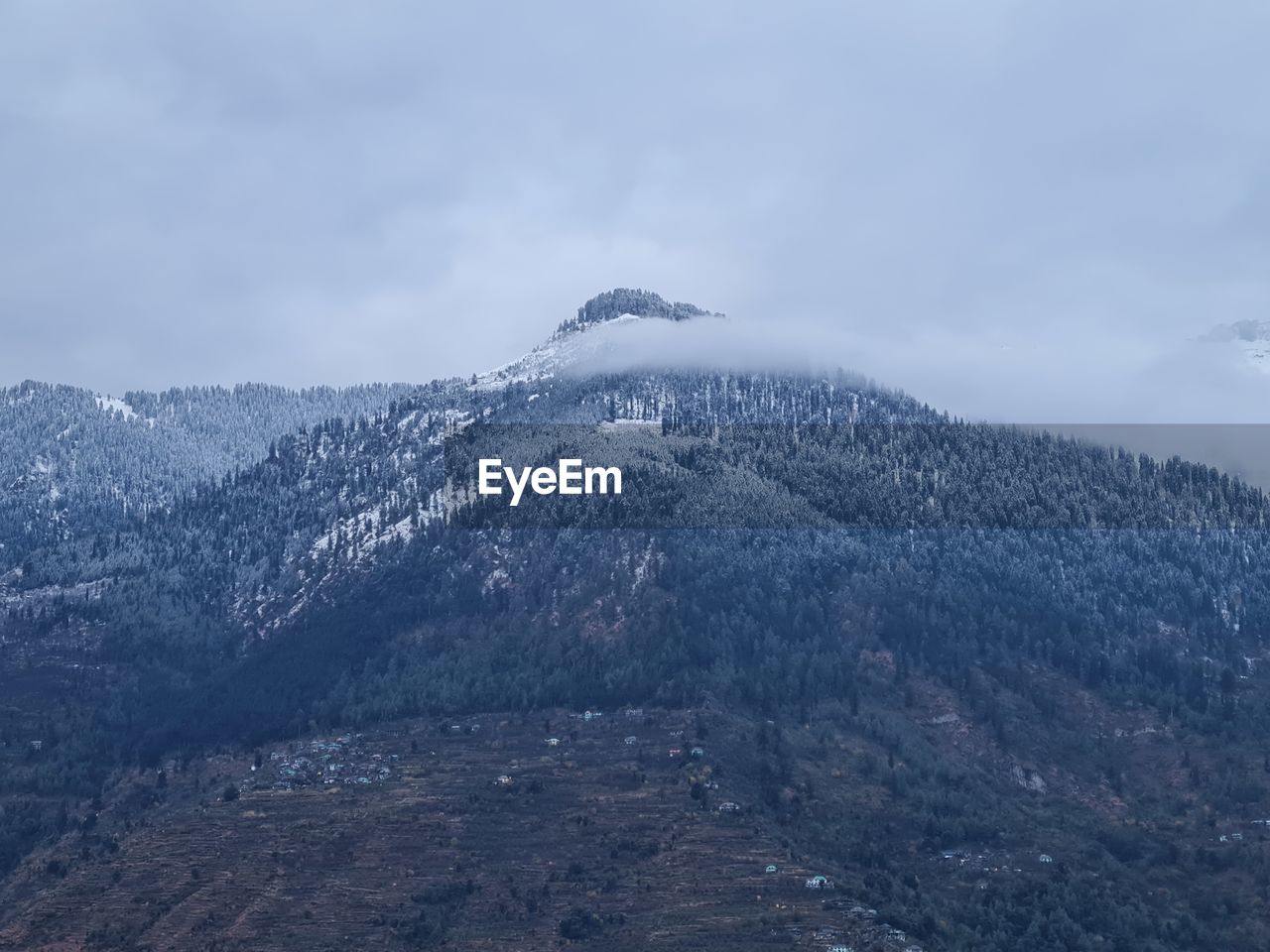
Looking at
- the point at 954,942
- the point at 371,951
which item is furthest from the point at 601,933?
the point at 954,942

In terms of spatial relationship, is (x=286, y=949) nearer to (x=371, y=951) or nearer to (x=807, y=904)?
(x=371, y=951)

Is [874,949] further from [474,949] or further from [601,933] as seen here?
[474,949]

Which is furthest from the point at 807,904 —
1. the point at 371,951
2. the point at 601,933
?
the point at 371,951

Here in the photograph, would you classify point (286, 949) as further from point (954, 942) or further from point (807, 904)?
point (954, 942)

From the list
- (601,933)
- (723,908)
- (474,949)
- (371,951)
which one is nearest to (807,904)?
(723,908)

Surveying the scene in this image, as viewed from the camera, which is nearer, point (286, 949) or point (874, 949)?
point (874, 949)

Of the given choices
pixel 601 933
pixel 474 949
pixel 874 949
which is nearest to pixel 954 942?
pixel 874 949
